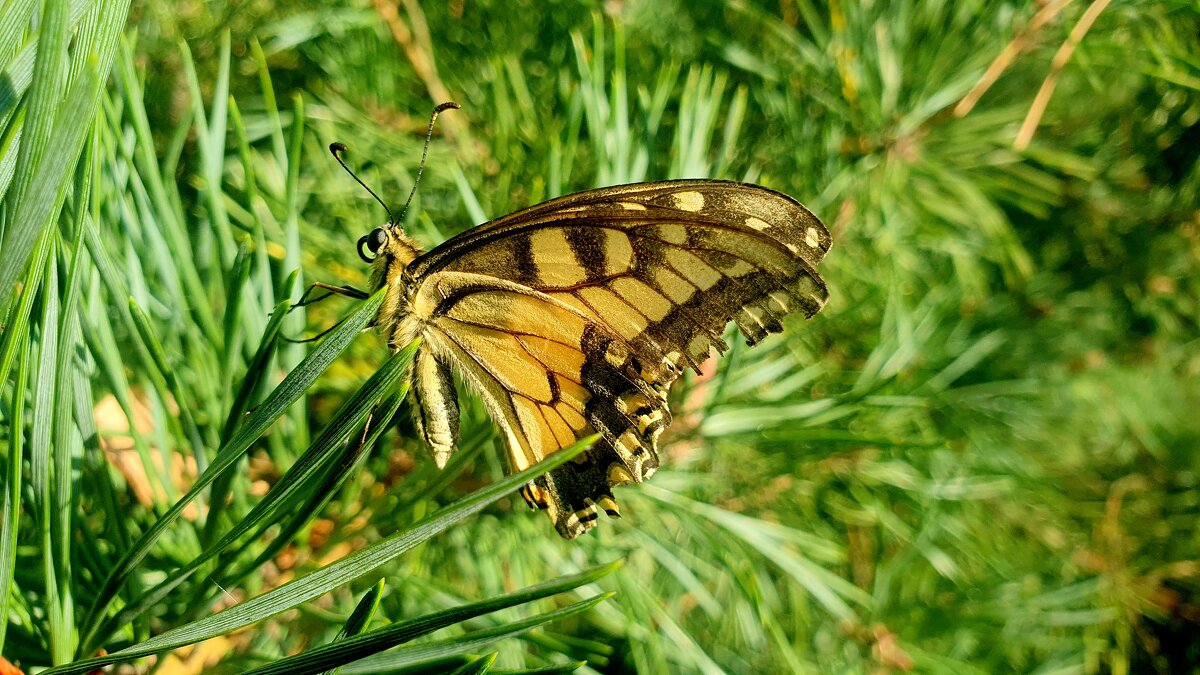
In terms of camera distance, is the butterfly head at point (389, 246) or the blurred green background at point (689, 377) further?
the butterfly head at point (389, 246)

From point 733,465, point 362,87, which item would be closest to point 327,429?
point 733,465

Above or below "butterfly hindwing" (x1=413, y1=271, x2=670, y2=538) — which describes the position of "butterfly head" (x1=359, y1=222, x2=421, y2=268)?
above

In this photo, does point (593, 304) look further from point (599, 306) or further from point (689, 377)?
point (689, 377)

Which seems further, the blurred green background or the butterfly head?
the butterfly head

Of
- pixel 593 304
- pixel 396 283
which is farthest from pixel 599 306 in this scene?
pixel 396 283

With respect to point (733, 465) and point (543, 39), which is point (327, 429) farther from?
point (543, 39)

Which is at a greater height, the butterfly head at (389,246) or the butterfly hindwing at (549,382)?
the butterfly head at (389,246)

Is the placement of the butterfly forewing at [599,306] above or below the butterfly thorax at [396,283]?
below

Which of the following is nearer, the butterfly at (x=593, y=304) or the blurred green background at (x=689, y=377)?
the blurred green background at (x=689, y=377)
